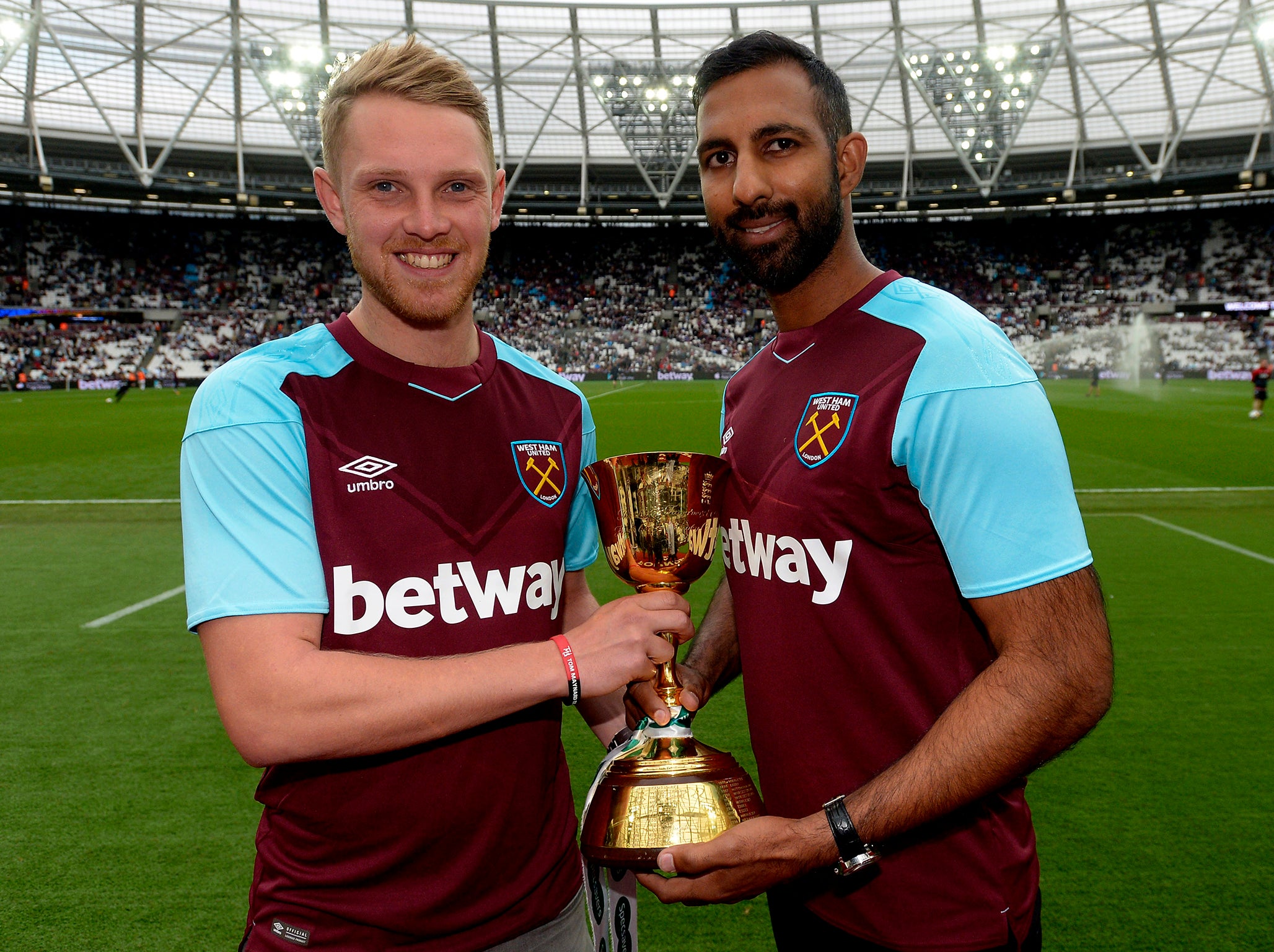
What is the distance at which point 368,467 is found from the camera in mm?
1878

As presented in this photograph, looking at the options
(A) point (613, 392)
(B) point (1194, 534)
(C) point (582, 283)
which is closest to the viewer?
(B) point (1194, 534)

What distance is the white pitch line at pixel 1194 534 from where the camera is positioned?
28.5ft

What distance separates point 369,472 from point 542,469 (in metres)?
0.39

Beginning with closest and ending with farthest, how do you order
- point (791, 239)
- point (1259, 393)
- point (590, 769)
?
point (791, 239), point (590, 769), point (1259, 393)

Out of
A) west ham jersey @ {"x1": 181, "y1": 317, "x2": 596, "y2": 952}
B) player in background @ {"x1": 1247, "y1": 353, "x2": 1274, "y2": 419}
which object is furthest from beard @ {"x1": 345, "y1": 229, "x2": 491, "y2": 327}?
player in background @ {"x1": 1247, "y1": 353, "x2": 1274, "y2": 419}

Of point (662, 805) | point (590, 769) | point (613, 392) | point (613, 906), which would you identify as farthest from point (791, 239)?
point (613, 392)

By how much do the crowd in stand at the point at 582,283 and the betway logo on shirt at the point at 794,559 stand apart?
41970mm

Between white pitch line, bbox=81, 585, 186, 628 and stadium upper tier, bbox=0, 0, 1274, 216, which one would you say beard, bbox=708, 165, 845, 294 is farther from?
stadium upper tier, bbox=0, 0, 1274, 216

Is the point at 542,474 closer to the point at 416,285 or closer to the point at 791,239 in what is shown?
the point at 416,285

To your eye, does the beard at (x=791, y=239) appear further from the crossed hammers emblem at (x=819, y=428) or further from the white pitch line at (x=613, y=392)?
the white pitch line at (x=613, y=392)

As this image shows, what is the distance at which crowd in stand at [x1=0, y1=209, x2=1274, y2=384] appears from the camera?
4472 cm

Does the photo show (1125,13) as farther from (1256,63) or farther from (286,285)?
(286,285)

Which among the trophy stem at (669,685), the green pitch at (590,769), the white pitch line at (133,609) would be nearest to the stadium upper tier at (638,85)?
the white pitch line at (133,609)

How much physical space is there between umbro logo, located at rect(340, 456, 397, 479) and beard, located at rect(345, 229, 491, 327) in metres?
0.31
